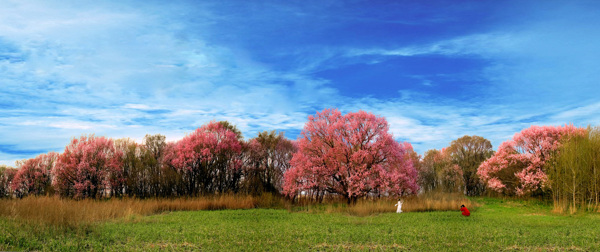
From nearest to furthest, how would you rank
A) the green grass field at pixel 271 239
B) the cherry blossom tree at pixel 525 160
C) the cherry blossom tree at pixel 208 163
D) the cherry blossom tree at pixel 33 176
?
Answer: the green grass field at pixel 271 239
the cherry blossom tree at pixel 208 163
the cherry blossom tree at pixel 525 160
the cherry blossom tree at pixel 33 176

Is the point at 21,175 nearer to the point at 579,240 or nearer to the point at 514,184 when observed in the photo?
the point at 579,240

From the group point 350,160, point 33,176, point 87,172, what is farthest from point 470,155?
point 33,176

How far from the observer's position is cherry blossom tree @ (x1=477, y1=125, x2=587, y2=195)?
31080 millimetres

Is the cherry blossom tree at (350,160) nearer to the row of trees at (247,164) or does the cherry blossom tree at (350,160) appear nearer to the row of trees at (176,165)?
the row of trees at (247,164)

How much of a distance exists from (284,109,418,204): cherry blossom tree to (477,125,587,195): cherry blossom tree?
1351 centimetres

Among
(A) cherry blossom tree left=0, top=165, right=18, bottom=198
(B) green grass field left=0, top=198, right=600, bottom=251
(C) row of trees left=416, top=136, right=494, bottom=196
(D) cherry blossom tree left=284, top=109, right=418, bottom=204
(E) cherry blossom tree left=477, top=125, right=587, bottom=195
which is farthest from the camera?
(C) row of trees left=416, top=136, right=494, bottom=196

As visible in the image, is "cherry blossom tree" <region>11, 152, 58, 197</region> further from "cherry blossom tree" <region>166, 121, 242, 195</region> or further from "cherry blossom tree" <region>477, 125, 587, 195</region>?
"cherry blossom tree" <region>477, 125, 587, 195</region>

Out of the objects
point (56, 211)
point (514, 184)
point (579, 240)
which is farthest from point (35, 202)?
point (514, 184)

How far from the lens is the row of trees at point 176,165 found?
28672 mm

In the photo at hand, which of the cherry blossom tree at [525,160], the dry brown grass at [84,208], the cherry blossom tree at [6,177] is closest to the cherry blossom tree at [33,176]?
the cherry blossom tree at [6,177]

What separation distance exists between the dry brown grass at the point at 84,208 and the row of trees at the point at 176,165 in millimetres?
5066

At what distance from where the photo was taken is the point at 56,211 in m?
12.3

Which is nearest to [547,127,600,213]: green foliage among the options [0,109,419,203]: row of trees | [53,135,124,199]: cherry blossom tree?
[0,109,419,203]: row of trees

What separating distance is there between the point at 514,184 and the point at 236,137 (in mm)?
25438
